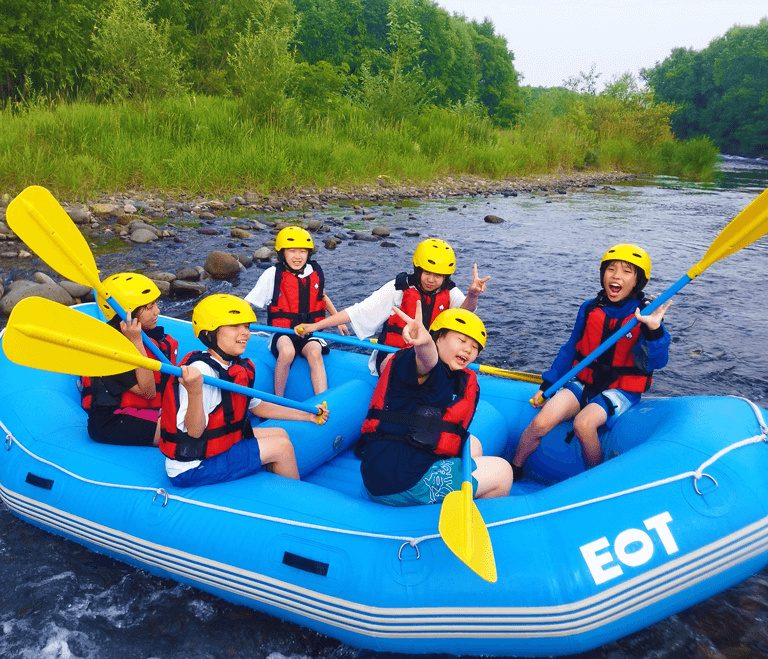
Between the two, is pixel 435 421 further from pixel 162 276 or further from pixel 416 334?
pixel 162 276

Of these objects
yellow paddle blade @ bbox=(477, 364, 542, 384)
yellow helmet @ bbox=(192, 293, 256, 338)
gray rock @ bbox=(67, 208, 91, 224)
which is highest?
yellow helmet @ bbox=(192, 293, 256, 338)

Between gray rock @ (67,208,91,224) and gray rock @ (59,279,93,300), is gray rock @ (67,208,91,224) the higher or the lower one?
the higher one

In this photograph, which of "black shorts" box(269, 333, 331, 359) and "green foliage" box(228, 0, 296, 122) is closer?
"black shorts" box(269, 333, 331, 359)

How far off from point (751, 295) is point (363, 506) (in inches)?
239

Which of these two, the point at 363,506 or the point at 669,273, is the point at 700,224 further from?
the point at 363,506

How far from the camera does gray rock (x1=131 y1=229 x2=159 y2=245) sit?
7.27 metres

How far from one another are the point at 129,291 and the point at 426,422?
158 centimetres

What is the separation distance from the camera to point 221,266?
6.32 m

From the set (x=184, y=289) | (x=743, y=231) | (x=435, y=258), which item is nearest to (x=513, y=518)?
(x=435, y=258)

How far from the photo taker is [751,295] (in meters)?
6.44

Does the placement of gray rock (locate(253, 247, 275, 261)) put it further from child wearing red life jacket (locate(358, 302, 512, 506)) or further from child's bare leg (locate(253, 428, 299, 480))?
child wearing red life jacket (locate(358, 302, 512, 506))

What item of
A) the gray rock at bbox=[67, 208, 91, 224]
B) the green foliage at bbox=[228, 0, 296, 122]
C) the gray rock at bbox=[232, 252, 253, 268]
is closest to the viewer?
the gray rock at bbox=[232, 252, 253, 268]

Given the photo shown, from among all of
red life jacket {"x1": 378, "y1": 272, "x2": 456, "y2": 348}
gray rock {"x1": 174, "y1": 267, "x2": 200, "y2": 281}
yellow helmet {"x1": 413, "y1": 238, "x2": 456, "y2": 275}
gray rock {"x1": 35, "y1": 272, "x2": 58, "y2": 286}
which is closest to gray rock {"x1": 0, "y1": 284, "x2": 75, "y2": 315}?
gray rock {"x1": 35, "y1": 272, "x2": 58, "y2": 286}

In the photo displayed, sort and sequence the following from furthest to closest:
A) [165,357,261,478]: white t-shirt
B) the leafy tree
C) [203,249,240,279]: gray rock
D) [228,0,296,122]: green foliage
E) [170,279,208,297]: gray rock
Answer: the leafy tree, [228,0,296,122]: green foliage, [203,249,240,279]: gray rock, [170,279,208,297]: gray rock, [165,357,261,478]: white t-shirt
